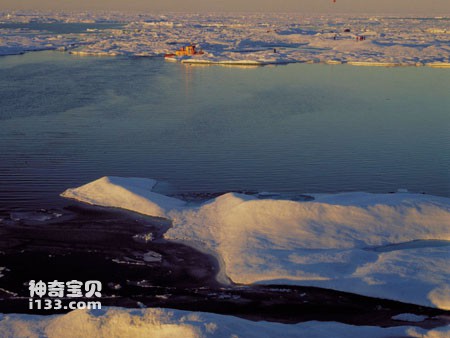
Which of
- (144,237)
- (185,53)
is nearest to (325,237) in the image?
(144,237)

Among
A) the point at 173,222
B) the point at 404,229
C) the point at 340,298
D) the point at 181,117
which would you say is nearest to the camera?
the point at 340,298

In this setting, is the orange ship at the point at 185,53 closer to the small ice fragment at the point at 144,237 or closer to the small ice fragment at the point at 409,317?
the small ice fragment at the point at 144,237

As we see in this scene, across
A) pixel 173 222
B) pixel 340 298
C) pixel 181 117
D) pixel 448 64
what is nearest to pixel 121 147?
pixel 181 117

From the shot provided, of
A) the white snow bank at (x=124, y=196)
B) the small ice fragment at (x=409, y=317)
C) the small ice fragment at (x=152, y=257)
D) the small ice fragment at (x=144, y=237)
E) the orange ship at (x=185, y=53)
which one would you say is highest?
the orange ship at (x=185, y=53)

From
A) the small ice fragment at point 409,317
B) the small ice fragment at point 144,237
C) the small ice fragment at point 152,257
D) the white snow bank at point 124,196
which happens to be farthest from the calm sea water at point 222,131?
the small ice fragment at point 409,317

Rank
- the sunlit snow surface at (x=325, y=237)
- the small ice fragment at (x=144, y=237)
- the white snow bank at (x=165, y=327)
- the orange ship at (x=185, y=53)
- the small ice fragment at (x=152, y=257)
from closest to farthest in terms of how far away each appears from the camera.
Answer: the white snow bank at (x=165, y=327)
the sunlit snow surface at (x=325, y=237)
the small ice fragment at (x=152, y=257)
the small ice fragment at (x=144, y=237)
the orange ship at (x=185, y=53)

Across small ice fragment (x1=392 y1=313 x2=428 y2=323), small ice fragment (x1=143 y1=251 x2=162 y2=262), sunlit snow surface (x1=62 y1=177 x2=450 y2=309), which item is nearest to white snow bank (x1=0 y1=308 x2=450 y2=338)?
small ice fragment (x1=392 y1=313 x2=428 y2=323)

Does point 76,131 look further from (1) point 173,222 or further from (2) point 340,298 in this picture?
(2) point 340,298
